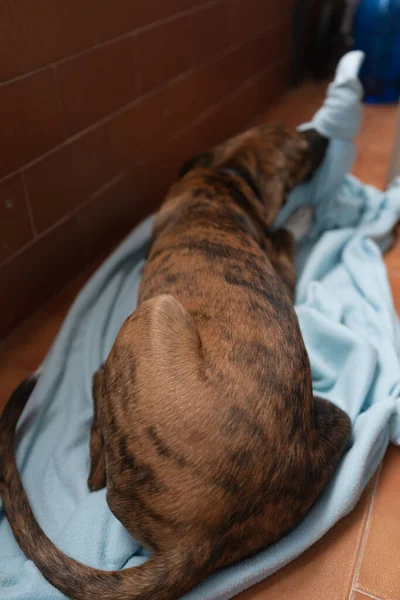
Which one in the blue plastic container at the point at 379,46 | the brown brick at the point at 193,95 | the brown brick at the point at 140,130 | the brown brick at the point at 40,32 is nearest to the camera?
the brown brick at the point at 40,32

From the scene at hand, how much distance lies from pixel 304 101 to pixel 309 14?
68 centimetres

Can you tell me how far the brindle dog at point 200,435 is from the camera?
1.13 m

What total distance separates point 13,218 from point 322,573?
5.07ft

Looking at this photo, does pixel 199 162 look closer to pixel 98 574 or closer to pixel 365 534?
pixel 365 534

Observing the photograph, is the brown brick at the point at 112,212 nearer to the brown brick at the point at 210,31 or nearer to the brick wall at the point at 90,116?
the brick wall at the point at 90,116

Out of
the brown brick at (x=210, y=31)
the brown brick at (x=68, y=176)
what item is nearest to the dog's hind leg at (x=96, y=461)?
the brown brick at (x=68, y=176)

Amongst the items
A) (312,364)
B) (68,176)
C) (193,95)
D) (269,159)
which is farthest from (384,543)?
(193,95)

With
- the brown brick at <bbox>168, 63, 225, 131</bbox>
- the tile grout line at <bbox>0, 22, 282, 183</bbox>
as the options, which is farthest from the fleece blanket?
the brown brick at <bbox>168, 63, 225, 131</bbox>

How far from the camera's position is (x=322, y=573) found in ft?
4.44

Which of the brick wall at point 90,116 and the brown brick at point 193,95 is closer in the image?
the brick wall at point 90,116

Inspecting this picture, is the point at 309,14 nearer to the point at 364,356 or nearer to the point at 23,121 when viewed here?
the point at 23,121

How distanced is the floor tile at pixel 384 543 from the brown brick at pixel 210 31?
2.29 meters

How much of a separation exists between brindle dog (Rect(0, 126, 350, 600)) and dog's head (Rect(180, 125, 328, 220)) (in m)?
0.74

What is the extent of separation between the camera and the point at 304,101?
400 cm
